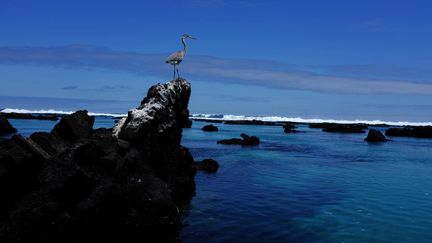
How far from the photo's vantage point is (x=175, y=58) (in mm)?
31562

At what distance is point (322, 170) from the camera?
4172 centimetres

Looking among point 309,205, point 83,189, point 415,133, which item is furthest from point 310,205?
point 415,133

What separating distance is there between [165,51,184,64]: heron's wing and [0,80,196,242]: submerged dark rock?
6676mm

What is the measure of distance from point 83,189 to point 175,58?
1599cm

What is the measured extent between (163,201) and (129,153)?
379 cm

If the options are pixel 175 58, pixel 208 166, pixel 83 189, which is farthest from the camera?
pixel 208 166

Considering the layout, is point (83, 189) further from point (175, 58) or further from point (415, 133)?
point (415, 133)

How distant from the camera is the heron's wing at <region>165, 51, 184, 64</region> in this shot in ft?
103

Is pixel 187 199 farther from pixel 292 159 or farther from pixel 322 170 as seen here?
pixel 292 159

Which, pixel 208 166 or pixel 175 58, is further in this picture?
pixel 208 166

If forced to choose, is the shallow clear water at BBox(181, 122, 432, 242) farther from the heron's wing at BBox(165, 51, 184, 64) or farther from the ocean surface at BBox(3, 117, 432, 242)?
the heron's wing at BBox(165, 51, 184, 64)

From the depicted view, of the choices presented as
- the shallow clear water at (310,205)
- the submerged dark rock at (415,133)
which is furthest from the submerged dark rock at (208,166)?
the submerged dark rock at (415,133)

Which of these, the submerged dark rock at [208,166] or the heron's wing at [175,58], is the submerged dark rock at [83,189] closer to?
the heron's wing at [175,58]

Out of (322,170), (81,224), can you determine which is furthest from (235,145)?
(81,224)
